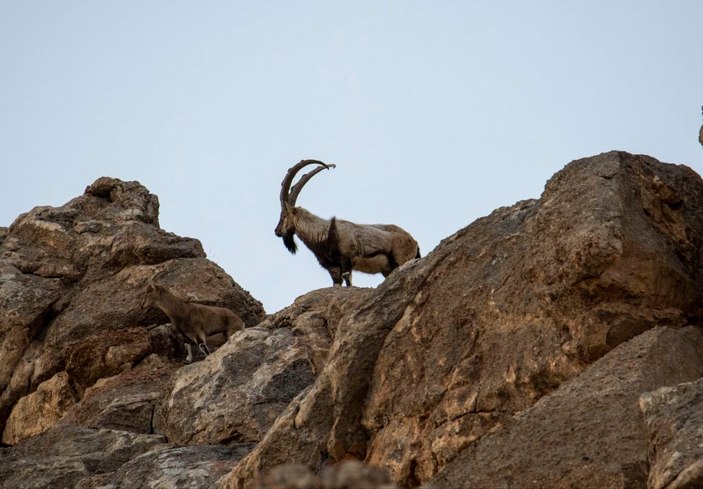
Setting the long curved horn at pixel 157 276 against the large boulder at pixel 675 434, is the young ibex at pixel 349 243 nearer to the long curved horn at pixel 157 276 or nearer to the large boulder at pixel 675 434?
the long curved horn at pixel 157 276

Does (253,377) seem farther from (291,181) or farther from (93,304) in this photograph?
(291,181)

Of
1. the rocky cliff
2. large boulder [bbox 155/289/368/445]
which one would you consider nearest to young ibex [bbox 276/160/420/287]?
the rocky cliff

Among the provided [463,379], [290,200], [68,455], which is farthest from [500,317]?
[290,200]

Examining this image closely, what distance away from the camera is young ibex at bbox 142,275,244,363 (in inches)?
675

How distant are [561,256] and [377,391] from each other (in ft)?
6.33

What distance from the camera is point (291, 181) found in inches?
812

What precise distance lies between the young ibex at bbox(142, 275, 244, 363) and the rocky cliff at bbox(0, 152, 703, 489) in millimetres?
619

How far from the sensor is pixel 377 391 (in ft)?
32.3

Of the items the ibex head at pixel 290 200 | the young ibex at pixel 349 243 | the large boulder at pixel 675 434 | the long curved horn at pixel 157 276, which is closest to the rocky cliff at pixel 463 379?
the large boulder at pixel 675 434

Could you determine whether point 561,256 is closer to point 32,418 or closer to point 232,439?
point 232,439

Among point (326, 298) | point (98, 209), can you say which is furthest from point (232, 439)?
point (98, 209)

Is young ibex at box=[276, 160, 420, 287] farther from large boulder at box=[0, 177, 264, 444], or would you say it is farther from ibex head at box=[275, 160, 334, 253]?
large boulder at box=[0, 177, 264, 444]

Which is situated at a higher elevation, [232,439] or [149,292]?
[149,292]

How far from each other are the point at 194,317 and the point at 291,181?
4112mm
